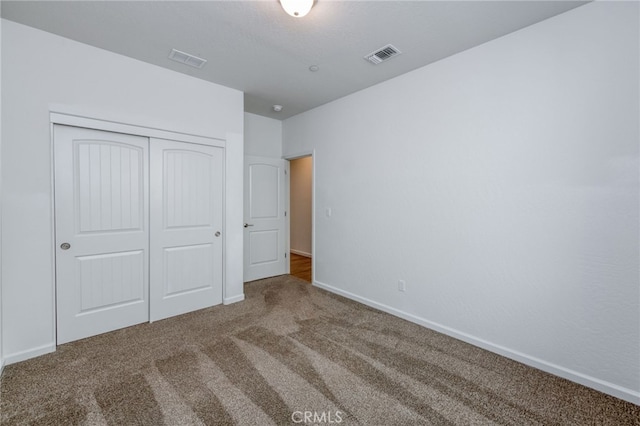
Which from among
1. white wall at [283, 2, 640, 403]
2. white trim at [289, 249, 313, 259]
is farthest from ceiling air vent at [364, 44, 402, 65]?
white trim at [289, 249, 313, 259]

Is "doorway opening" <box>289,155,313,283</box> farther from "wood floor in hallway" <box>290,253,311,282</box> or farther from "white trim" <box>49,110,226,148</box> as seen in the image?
"white trim" <box>49,110,226,148</box>

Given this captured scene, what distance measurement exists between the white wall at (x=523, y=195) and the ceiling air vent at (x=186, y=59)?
1944 mm

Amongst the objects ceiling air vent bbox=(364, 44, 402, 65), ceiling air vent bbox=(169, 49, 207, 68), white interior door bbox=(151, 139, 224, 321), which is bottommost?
white interior door bbox=(151, 139, 224, 321)

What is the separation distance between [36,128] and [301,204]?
16.5 ft

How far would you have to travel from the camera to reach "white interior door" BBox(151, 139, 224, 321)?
10.1 feet

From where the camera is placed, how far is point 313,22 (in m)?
2.24

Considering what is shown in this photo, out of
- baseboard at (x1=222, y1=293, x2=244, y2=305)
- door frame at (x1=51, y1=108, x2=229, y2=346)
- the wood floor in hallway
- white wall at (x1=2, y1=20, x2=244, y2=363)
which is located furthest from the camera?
the wood floor in hallway

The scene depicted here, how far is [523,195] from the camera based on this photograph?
2328mm

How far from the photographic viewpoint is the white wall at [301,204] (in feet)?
22.2

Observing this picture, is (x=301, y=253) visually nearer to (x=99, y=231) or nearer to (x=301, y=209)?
(x=301, y=209)

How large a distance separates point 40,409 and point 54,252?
1292mm

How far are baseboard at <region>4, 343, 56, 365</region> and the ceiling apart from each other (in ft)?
8.97

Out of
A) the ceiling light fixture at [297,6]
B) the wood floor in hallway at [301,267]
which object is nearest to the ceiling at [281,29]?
the ceiling light fixture at [297,6]

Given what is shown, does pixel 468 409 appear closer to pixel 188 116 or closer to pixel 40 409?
pixel 40 409
